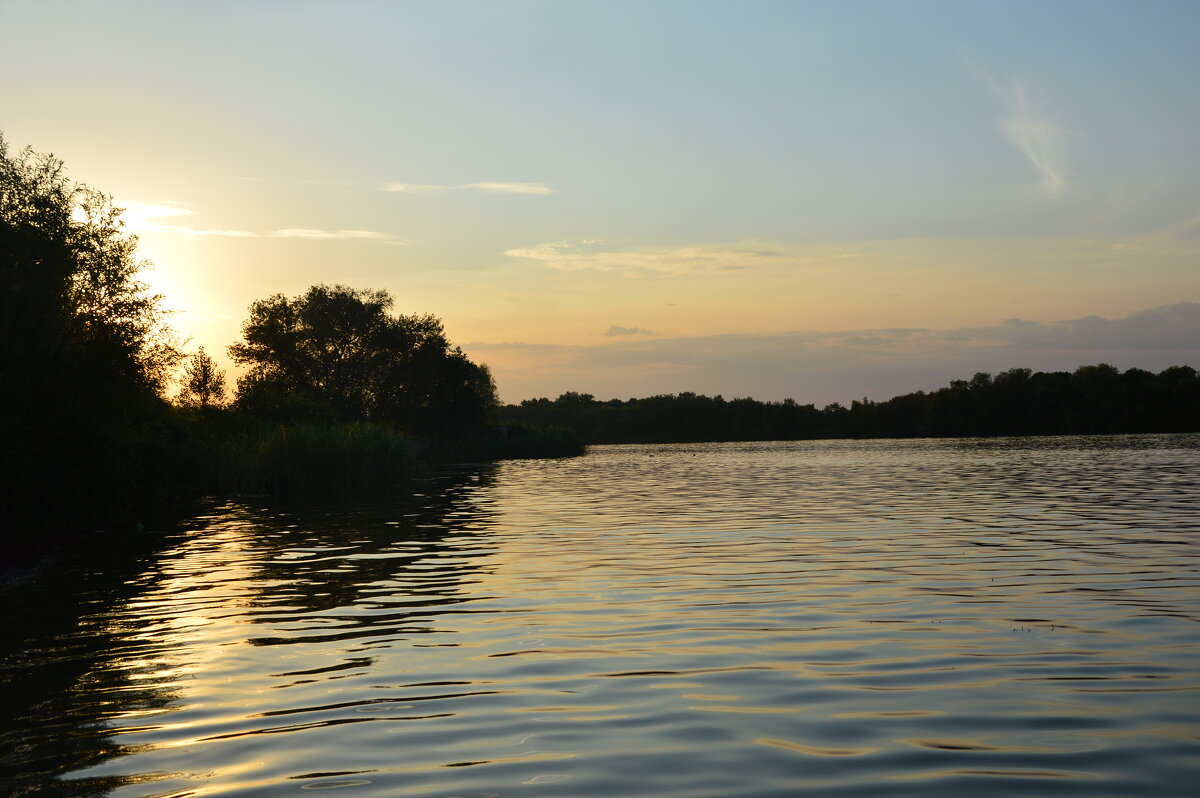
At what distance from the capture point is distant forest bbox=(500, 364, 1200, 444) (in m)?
142

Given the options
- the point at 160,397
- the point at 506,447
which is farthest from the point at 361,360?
the point at 160,397

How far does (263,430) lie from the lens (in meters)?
54.9

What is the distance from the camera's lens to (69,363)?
90.0 ft

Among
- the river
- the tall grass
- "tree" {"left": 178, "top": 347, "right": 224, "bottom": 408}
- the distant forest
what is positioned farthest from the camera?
the distant forest

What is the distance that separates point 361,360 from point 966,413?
3809 inches

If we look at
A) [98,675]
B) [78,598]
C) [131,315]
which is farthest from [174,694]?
[131,315]

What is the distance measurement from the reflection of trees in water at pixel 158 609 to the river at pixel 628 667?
0.07m

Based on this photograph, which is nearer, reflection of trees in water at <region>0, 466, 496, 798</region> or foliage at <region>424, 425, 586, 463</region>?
reflection of trees in water at <region>0, 466, 496, 798</region>

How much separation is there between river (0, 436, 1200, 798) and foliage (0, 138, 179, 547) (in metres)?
5.07

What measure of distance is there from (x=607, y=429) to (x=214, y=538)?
554 ft

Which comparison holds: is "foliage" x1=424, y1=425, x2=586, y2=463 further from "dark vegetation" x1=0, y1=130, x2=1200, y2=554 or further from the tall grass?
the tall grass

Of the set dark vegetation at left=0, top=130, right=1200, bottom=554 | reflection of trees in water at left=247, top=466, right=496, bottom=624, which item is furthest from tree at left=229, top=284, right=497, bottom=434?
reflection of trees in water at left=247, top=466, right=496, bottom=624

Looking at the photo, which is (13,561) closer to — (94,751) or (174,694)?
(174,694)

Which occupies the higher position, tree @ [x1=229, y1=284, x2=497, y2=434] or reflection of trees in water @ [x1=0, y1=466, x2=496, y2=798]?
tree @ [x1=229, y1=284, x2=497, y2=434]
